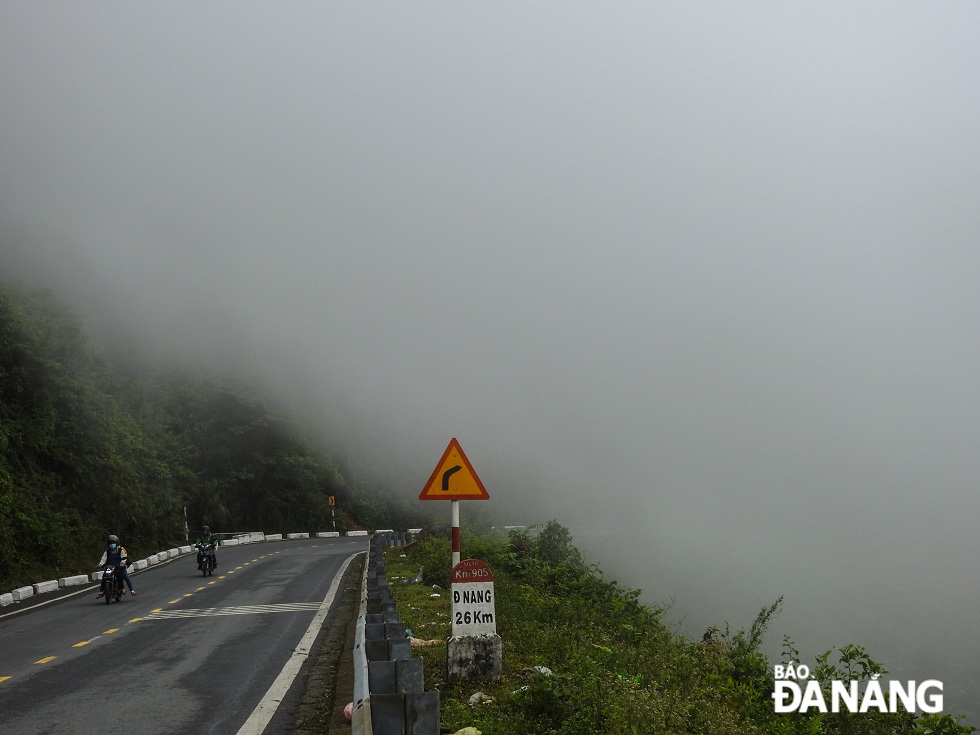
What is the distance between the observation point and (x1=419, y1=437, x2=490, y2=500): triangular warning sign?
9.53 meters

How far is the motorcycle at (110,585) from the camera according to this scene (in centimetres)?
1995

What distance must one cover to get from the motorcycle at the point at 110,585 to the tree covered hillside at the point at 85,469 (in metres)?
6.32

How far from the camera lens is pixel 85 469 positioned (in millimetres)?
33375

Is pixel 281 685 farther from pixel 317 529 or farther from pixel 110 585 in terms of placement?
pixel 317 529

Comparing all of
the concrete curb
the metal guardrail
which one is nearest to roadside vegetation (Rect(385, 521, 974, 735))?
the metal guardrail

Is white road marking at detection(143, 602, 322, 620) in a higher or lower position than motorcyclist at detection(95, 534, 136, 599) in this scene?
lower

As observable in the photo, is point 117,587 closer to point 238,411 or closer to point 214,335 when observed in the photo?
point 238,411

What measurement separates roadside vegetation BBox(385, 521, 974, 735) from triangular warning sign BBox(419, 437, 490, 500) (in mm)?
1925

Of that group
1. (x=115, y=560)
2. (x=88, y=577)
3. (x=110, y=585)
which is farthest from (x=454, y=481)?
(x=88, y=577)

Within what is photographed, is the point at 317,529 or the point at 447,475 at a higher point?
the point at 447,475

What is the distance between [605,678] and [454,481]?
8.98ft

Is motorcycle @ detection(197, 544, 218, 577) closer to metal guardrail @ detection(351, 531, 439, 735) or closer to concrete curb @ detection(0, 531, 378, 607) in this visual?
concrete curb @ detection(0, 531, 378, 607)

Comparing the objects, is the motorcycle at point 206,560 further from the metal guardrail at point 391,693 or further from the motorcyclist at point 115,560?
the metal guardrail at point 391,693

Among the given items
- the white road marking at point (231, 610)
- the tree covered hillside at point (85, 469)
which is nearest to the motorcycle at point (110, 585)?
the white road marking at point (231, 610)
